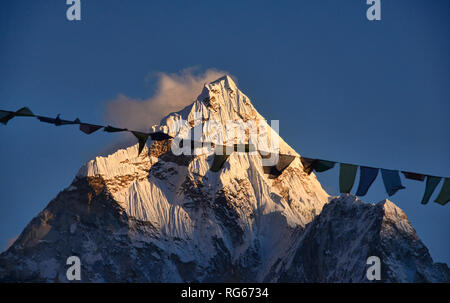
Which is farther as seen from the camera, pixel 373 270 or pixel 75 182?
pixel 75 182

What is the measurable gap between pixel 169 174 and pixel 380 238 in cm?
4226

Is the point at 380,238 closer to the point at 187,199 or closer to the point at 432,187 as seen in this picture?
the point at 187,199

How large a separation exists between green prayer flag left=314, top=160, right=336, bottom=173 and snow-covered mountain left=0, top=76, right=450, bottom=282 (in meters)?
68.9

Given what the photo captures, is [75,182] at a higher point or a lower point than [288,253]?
higher

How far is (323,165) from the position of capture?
32.9 m

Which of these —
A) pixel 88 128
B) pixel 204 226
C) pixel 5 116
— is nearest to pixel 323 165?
pixel 88 128

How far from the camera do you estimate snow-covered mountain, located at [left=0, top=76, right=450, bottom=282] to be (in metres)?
110

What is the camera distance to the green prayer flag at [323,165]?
32.7 metres

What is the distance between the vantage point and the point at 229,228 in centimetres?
12781

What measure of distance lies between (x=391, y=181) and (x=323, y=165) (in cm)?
281
